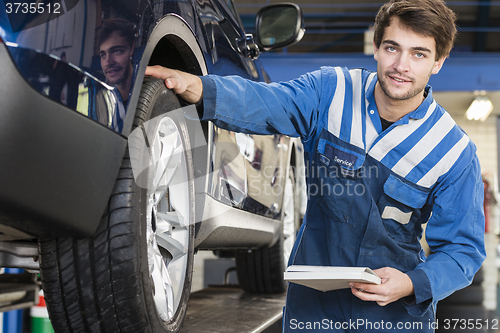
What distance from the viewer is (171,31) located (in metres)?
1.14

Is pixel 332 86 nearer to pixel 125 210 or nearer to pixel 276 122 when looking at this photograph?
pixel 276 122

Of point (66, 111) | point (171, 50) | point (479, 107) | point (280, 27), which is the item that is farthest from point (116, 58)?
point (479, 107)

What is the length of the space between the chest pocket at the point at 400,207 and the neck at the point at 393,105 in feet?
0.60

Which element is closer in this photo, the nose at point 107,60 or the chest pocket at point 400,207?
the nose at point 107,60

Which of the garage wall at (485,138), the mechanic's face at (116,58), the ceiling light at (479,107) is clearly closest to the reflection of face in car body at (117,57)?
the mechanic's face at (116,58)

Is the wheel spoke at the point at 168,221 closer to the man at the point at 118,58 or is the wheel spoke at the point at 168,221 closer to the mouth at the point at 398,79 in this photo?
the man at the point at 118,58

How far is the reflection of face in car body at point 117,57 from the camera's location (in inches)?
35.8

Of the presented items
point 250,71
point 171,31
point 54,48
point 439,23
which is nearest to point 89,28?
point 54,48

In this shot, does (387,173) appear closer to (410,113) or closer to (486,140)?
(410,113)

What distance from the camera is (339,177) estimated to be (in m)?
→ 1.42

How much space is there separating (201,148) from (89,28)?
56cm

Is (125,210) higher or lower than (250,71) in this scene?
lower

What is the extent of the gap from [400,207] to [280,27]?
1003 mm

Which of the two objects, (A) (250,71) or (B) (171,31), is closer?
(B) (171,31)
